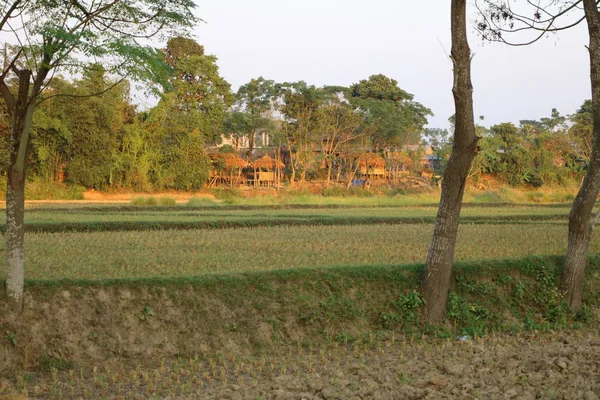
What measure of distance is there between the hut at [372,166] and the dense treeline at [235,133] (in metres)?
0.69

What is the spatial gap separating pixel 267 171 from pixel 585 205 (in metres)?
34.2

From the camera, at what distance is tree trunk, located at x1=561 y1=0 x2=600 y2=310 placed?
9.84 meters

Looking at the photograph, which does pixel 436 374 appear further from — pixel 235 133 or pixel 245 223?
pixel 235 133

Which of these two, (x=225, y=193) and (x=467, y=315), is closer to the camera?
(x=467, y=315)

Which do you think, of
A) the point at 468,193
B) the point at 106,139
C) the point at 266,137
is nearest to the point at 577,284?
the point at 106,139

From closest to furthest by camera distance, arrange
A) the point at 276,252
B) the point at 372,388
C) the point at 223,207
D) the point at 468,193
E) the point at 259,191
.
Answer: the point at 372,388 < the point at 276,252 < the point at 223,207 < the point at 259,191 < the point at 468,193

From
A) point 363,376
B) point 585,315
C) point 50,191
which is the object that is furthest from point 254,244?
point 50,191

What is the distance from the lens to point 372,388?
607cm

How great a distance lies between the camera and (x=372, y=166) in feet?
147

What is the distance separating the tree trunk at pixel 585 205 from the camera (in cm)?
984

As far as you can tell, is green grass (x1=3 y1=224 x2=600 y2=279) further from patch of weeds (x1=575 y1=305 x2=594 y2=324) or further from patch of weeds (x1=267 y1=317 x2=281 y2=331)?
patch of weeds (x1=575 y1=305 x2=594 y2=324)

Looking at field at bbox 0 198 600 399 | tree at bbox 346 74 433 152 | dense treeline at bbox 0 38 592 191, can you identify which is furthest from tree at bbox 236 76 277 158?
field at bbox 0 198 600 399

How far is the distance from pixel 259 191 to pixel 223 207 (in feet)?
33.2

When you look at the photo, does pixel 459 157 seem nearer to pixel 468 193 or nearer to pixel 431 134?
pixel 468 193
